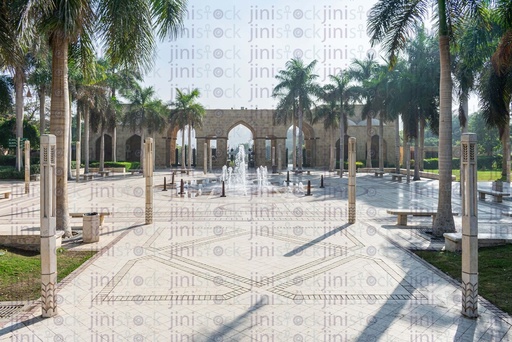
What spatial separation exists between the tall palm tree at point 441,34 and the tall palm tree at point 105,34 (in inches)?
193

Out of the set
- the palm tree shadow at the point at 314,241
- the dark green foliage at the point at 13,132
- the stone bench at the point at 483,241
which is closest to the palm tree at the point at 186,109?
the dark green foliage at the point at 13,132

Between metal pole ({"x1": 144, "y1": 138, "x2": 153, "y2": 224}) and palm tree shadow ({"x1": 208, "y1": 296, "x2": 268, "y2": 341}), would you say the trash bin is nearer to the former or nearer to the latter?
metal pole ({"x1": 144, "y1": 138, "x2": 153, "y2": 224})

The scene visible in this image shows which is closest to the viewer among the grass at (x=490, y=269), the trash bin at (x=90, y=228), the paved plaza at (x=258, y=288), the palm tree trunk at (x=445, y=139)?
the paved plaza at (x=258, y=288)

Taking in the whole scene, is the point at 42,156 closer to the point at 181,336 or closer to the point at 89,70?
the point at 181,336

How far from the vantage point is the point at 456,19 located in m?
8.39

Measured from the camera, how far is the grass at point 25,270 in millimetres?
4828

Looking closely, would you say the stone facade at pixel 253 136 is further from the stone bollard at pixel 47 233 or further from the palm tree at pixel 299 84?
the stone bollard at pixel 47 233

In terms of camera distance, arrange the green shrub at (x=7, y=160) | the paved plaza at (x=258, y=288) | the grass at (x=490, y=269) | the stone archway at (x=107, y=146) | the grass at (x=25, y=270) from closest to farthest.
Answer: the paved plaza at (x=258, y=288) → the grass at (x=490, y=269) → the grass at (x=25, y=270) → the green shrub at (x=7, y=160) → the stone archway at (x=107, y=146)

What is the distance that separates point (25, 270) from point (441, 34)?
9.36m

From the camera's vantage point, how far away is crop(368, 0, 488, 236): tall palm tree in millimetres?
7902

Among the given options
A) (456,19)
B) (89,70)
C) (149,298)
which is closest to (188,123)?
(89,70)

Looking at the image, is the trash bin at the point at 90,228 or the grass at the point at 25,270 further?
the trash bin at the point at 90,228

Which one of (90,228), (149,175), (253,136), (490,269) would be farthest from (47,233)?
(253,136)

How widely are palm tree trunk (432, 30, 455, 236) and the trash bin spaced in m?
7.37
